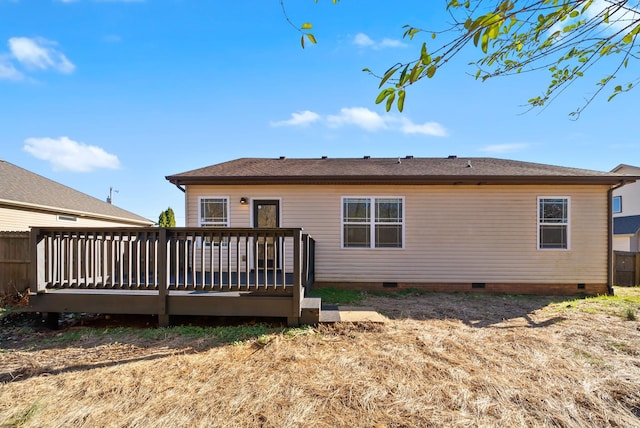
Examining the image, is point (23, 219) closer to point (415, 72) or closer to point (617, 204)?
point (415, 72)

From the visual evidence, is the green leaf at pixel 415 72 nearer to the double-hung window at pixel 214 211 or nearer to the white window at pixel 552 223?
the double-hung window at pixel 214 211

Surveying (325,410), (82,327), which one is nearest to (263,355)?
(325,410)

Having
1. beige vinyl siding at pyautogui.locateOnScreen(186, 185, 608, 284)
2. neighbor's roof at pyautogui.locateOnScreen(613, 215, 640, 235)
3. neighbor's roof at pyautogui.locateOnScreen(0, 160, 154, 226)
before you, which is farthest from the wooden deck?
neighbor's roof at pyautogui.locateOnScreen(613, 215, 640, 235)

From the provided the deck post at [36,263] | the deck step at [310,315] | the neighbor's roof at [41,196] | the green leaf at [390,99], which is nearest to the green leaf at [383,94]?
the green leaf at [390,99]

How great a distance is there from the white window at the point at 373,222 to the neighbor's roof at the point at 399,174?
1.90 feet

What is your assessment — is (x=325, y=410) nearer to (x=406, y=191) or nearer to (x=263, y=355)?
(x=263, y=355)

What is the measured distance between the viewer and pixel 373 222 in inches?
297

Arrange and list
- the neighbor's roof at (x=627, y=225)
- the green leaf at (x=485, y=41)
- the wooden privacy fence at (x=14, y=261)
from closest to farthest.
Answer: the green leaf at (x=485, y=41)
the wooden privacy fence at (x=14, y=261)
the neighbor's roof at (x=627, y=225)

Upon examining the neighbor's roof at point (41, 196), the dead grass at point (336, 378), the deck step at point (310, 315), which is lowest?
the dead grass at point (336, 378)

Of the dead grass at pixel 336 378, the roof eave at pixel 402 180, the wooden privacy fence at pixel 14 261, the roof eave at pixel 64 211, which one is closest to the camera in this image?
the dead grass at pixel 336 378

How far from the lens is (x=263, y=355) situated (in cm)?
346

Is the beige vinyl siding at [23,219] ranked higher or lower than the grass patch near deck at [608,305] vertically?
higher

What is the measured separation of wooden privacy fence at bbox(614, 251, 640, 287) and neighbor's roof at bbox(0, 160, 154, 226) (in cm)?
1891

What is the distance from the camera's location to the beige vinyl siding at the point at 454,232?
731 cm
